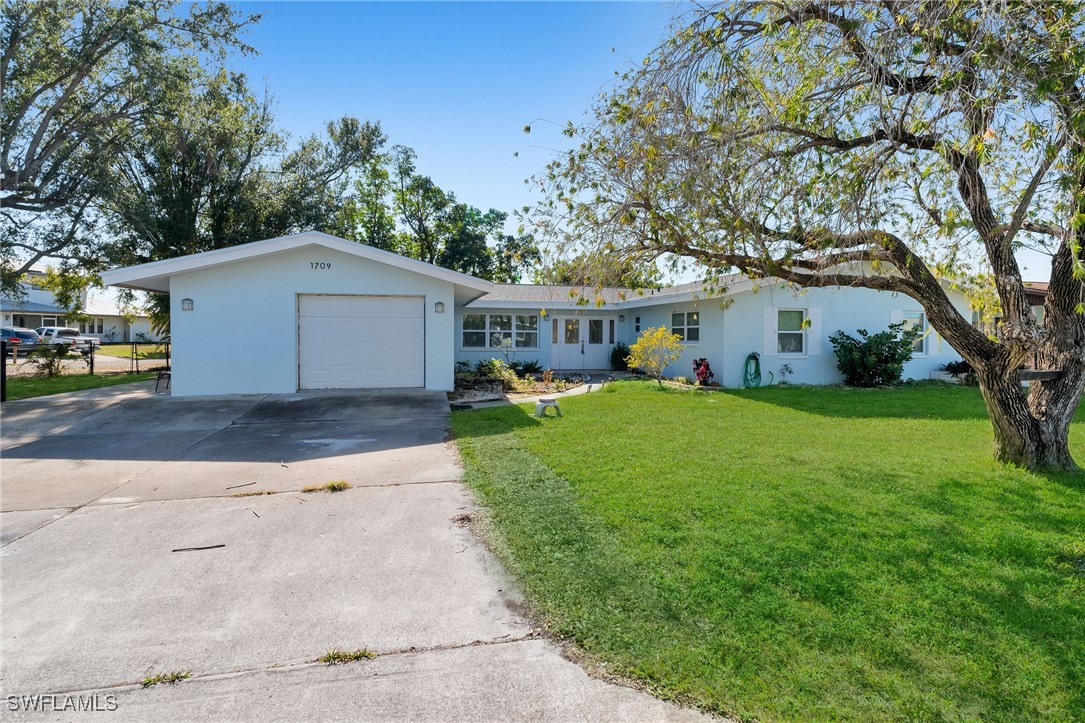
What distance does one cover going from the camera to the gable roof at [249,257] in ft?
36.2

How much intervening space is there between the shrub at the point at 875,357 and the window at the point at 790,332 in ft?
3.32

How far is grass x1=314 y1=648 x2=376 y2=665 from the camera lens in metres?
2.66

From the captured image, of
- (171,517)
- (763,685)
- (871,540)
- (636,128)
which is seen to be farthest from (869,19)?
(171,517)

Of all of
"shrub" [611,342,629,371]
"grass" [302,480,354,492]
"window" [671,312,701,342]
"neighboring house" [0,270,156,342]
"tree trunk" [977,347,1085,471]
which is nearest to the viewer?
"grass" [302,480,354,492]

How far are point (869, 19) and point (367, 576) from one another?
6.02 metres

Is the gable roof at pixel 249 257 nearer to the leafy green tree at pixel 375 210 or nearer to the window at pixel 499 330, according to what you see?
the window at pixel 499 330

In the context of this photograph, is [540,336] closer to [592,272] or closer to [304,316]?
[304,316]

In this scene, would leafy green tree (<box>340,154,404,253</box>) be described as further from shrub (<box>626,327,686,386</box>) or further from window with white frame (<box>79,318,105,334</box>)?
window with white frame (<box>79,318,105,334</box>)

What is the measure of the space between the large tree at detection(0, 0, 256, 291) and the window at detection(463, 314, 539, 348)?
10.9 m

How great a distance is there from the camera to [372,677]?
254 centimetres

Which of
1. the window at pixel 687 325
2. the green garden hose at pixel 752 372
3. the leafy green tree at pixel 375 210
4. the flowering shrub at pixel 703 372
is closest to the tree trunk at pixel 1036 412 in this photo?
the green garden hose at pixel 752 372

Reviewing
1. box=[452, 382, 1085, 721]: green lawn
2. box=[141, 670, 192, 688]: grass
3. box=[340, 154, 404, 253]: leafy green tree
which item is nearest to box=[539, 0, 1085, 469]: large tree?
box=[452, 382, 1085, 721]: green lawn

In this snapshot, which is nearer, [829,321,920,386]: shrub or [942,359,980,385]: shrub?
[829,321,920,386]: shrub

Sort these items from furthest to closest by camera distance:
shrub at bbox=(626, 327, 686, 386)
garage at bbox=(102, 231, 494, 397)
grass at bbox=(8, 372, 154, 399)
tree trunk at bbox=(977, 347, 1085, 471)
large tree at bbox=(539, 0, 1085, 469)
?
shrub at bbox=(626, 327, 686, 386) < grass at bbox=(8, 372, 154, 399) < garage at bbox=(102, 231, 494, 397) < tree trunk at bbox=(977, 347, 1085, 471) < large tree at bbox=(539, 0, 1085, 469)
